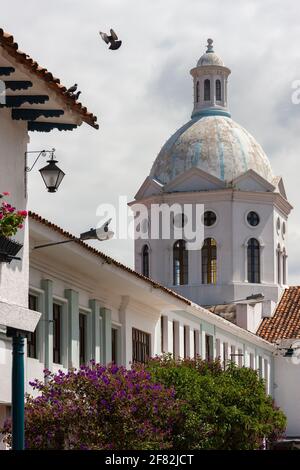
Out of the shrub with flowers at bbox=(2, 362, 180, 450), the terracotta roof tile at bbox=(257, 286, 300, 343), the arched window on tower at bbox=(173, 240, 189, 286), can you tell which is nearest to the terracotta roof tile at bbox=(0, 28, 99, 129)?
the shrub with flowers at bbox=(2, 362, 180, 450)

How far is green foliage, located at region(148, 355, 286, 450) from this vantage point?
33.7m

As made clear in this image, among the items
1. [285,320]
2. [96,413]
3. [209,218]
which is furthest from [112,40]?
[209,218]

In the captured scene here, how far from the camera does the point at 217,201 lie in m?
73.3

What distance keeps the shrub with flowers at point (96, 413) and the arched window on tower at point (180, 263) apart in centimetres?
4567

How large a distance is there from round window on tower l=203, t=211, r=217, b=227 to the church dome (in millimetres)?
1683

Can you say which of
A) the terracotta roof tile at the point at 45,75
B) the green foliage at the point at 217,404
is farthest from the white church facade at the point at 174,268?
the green foliage at the point at 217,404

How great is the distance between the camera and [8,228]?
1809cm

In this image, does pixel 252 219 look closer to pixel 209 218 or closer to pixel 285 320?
pixel 209 218

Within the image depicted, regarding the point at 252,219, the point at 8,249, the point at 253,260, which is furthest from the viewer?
the point at 252,219

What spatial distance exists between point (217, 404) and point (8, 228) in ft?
60.1

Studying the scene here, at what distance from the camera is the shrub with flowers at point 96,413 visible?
25.5m

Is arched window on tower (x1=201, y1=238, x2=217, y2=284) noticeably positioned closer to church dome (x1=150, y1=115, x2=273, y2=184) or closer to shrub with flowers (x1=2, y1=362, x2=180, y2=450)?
church dome (x1=150, y1=115, x2=273, y2=184)

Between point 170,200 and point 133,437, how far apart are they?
158ft
